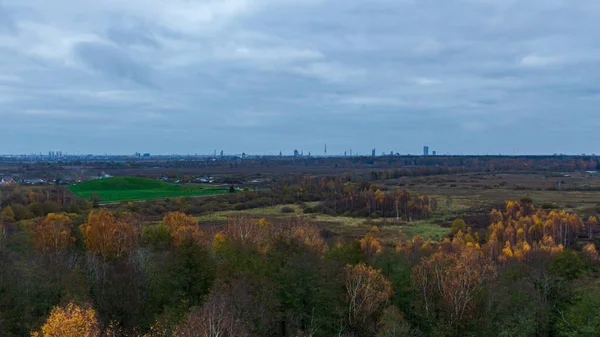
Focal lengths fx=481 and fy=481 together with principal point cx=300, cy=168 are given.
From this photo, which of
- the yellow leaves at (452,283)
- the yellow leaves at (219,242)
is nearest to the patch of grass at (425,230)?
the yellow leaves at (219,242)

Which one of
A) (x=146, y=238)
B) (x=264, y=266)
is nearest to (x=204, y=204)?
(x=146, y=238)

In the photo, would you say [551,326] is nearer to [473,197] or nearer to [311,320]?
[311,320]

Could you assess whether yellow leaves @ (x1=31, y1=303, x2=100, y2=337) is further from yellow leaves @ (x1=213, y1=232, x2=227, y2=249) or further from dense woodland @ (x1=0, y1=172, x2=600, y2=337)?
yellow leaves @ (x1=213, y1=232, x2=227, y2=249)

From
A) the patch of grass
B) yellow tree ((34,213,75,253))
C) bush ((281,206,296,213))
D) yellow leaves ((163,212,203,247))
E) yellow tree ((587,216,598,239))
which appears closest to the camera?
yellow tree ((34,213,75,253))

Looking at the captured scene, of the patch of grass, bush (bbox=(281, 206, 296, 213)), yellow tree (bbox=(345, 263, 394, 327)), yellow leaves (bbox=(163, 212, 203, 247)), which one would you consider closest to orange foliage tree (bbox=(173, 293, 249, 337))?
yellow tree (bbox=(345, 263, 394, 327))

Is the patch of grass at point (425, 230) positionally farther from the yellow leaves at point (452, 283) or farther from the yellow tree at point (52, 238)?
the yellow tree at point (52, 238)

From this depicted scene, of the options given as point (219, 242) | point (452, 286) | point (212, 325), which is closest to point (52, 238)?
point (219, 242)

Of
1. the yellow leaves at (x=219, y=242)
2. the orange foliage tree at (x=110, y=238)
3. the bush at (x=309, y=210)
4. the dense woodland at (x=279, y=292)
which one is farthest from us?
the bush at (x=309, y=210)
